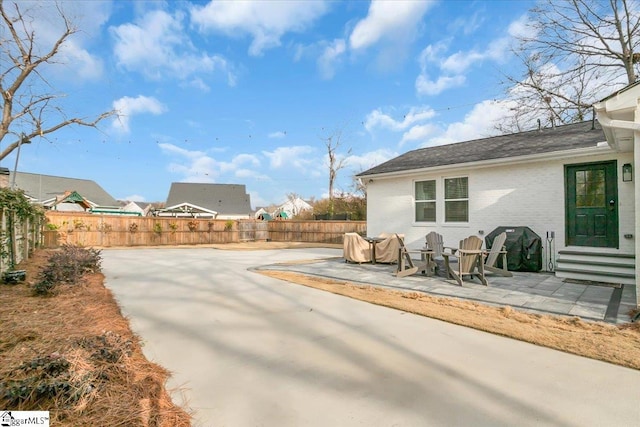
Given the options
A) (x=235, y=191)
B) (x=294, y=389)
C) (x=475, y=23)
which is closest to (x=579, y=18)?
(x=475, y=23)

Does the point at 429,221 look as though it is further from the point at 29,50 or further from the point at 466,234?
the point at 29,50

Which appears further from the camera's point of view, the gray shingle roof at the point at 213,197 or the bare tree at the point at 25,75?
the gray shingle roof at the point at 213,197

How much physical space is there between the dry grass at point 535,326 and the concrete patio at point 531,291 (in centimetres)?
33

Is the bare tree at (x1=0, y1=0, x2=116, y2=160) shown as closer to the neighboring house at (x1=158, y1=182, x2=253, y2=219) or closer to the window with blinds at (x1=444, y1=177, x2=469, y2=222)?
the window with blinds at (x1=444, y1=177, x2=469, y2=222)

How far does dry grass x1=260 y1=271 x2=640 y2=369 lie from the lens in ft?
9.34

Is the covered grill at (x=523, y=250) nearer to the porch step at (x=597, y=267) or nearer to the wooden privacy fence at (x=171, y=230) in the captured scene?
the porch step at (x=597, y=267)

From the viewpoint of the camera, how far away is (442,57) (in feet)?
38.0

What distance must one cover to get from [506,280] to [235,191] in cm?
3212

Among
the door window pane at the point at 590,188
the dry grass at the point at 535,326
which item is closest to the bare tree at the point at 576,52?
the door window pane at the point at 590,188

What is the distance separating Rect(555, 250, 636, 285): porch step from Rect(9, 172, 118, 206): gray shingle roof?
3181cm

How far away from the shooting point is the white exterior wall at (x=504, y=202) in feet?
21.3

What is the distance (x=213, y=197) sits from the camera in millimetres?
33219

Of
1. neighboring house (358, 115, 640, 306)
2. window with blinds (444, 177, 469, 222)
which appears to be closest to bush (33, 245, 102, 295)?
neighboring house (358, 115, 640, 306)

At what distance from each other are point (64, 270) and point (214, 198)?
95.4ft
